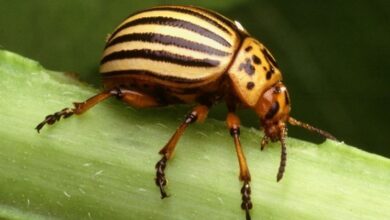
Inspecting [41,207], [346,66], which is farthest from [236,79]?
[346,66]

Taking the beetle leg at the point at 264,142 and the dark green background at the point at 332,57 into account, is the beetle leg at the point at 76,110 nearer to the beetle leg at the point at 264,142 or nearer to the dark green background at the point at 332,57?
the beetle leg at the point at 264,142

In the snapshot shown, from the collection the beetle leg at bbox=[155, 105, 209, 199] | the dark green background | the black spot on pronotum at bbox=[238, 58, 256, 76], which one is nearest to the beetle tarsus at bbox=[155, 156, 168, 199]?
the beetle leg at bbox=[155, 105, 209, 199]

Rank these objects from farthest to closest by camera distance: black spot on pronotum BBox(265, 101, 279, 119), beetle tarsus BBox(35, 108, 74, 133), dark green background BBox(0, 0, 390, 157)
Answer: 1. dark green background BBox(0, 0, 390, 157)
2. black spot on pronotum BBox(265, 101, 279, 119)
3. beetle tarsus BBox(35, 108, 74, 133)

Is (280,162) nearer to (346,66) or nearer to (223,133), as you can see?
(223,133)

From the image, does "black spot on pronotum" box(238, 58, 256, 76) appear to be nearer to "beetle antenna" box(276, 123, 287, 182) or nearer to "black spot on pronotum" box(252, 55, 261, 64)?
"black spot on pronotum" box(252, 55, 261, 64)

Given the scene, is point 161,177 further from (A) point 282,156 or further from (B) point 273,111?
(B) point 273,111

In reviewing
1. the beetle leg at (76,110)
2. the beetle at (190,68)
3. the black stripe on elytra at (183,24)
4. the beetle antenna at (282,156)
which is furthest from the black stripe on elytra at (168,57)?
the beetle antenna at (282,156)

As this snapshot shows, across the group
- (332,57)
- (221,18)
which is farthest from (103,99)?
(332,57)
